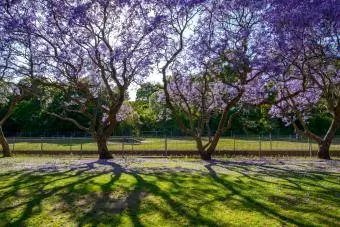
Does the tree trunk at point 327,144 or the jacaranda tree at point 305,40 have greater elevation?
the jacaranda tree at point 305,40

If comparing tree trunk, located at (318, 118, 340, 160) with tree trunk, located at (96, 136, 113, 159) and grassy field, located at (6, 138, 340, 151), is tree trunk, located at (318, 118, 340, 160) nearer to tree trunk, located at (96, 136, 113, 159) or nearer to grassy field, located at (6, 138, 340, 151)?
grassy field, located at (6, 138, 340, 151)

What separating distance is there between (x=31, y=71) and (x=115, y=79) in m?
4.09

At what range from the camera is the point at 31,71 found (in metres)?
18.8

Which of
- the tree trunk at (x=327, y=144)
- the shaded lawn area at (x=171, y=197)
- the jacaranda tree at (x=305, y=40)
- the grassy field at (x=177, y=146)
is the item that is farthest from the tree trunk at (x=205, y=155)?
the grassy field at (x=177, y=146)

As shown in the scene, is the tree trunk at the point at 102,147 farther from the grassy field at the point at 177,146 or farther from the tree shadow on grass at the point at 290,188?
the grassy field at the point at 177,146

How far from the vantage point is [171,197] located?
30.7 ft

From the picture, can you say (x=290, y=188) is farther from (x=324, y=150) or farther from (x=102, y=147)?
(x=102, y=147)

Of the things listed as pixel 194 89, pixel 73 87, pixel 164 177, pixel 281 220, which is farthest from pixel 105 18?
pixel 281 220

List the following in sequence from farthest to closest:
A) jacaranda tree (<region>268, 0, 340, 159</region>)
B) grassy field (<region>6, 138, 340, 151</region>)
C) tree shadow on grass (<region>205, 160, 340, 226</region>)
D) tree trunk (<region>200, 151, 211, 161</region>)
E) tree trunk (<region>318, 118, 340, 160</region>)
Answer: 1. grassy field (<region>6, 138, 340, 151</region>)
2. tree trunk (<region>318, 118, 340, 160</region>)
3. tree trunk (<region>200, 151, 211, 161</region>)
4. jacaranda tree (<region>268, 0, 340, 159</region>)
5. tree shadow on grass (<region>205, 160, 340, 226</region>)

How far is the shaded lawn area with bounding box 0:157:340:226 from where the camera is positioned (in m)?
7.73

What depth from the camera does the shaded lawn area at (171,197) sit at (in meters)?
7.73

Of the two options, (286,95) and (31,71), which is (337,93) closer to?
(286,95)

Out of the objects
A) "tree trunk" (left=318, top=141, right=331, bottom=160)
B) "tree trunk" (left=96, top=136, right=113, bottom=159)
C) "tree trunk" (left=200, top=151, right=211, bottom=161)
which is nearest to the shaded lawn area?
"tree trunk" (left=200, top=151, right=211, bottom=161)

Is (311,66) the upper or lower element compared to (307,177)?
upper
